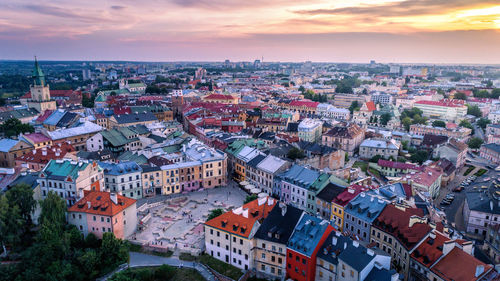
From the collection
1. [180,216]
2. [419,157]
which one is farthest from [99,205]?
[419,157]

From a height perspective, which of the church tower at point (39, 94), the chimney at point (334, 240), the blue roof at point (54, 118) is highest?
the church tower at point (39, 94)

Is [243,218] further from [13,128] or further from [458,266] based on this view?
[13,128]

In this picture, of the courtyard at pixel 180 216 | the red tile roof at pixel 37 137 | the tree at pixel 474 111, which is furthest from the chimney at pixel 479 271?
the tree at pixel 474 111

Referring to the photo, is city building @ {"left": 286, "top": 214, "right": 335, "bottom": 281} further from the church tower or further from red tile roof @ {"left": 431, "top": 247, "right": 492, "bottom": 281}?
the church tower

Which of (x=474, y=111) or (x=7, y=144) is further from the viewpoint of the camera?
(x=474, y=111)

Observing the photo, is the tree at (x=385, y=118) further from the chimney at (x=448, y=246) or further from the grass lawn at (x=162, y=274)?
the grass lawn at (x=162, y=274)

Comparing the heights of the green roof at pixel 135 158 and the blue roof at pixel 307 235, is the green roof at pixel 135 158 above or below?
above

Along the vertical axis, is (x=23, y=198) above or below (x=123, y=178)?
above
